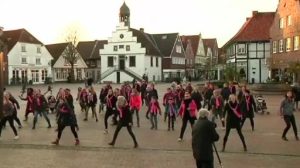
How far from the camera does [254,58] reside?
6050 cm

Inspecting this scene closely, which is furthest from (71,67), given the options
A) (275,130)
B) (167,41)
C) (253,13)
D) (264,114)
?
(275,130)

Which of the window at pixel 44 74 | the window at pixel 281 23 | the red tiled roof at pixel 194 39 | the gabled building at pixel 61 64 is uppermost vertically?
the red tiled roof at pixel 194 39

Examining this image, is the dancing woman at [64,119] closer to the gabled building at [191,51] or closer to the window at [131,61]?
the window at [131,61]

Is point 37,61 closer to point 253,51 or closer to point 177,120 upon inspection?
point 253,51

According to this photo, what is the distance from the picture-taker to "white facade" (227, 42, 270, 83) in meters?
60.2

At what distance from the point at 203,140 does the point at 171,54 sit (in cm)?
7988

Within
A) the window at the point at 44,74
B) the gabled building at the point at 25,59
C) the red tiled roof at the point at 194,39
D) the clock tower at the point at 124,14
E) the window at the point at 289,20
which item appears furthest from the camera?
the red tiled roof at the point at 194,39

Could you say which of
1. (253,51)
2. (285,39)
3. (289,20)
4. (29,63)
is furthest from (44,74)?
(289,20)

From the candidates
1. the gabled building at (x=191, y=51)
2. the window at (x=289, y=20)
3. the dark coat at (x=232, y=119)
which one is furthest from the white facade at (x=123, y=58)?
the dark coat at (x=232, y=119)

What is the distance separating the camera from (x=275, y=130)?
17828mm

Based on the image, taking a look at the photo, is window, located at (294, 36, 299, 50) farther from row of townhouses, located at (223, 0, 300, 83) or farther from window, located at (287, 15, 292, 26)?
window, located at (287, 15, 292, 26)

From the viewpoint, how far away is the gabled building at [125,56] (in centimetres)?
7950

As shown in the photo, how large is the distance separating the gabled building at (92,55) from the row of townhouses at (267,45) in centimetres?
A: 3403

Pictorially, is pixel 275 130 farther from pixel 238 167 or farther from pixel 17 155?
pixel 17 155
